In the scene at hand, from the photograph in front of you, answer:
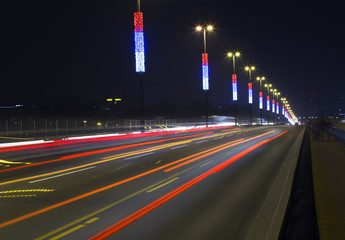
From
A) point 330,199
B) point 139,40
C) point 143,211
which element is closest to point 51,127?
point 139,40

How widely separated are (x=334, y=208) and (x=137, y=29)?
2595 centimetres

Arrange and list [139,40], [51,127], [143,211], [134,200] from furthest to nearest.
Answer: [51,127] → [139,40] → [134,200] → [143,211]

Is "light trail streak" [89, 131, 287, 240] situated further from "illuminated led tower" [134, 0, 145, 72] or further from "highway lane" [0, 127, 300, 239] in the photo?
"illuminated led tower" [134, 0, 145, 72]

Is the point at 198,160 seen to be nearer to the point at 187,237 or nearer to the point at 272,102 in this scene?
the point at 187,237

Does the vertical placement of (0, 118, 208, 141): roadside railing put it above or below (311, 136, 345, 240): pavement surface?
above

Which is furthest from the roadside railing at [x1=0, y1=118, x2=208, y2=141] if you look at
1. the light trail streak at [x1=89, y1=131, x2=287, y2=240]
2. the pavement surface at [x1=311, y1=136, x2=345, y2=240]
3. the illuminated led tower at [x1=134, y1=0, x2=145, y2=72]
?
the pavement surface at [x1=311, y1=136, x2=345, y2=240]

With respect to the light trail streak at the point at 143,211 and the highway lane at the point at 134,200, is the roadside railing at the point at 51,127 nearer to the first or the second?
the highway lane at the point at 134,200

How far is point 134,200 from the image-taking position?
988cm

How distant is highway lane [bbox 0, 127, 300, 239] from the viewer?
7.20m

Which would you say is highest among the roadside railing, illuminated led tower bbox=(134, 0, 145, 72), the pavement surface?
illuminated led tower bbox=(134, 0, 145, 72)

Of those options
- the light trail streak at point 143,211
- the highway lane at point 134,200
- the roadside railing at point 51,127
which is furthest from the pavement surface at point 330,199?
the roadside railing at point 51,127

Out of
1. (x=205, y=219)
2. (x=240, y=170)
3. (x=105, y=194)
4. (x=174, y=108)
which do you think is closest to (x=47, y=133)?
(x=240, y=170)

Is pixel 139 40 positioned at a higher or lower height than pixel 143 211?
higher

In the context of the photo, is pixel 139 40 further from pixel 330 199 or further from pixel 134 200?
pixel 330 199
